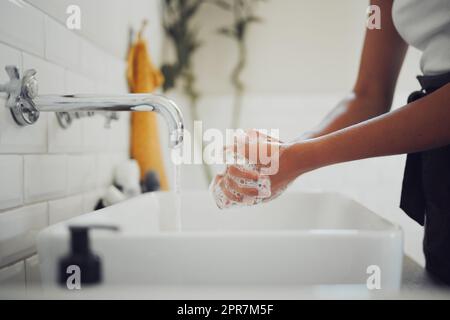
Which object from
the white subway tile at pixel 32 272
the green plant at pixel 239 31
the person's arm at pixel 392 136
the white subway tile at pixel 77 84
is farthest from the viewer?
the green plant at pixel 239 31

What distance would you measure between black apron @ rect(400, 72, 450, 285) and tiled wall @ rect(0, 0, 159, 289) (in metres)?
0.46

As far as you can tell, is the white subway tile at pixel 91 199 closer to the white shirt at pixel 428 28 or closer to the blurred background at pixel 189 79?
the blurred background at pixel 189 79

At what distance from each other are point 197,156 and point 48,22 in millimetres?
379

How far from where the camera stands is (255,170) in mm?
441

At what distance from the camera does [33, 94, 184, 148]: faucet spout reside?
1.43 ft

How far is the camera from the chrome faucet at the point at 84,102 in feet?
1.43

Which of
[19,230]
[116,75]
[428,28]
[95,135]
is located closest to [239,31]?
[116,75]

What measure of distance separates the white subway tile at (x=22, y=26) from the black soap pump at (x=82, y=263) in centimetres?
24

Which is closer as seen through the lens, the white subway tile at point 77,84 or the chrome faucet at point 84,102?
the chrome faucet at point 84,102

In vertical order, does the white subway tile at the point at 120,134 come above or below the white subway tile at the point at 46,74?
below

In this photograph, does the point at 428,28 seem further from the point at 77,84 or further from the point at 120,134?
the point at 120,134

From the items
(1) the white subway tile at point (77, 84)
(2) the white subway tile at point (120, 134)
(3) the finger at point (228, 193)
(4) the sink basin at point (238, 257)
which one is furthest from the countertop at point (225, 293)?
(2) the white subway tile at point (120, 134)

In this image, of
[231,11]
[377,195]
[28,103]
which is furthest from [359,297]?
[231,11]

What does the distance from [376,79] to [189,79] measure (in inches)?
18.5
